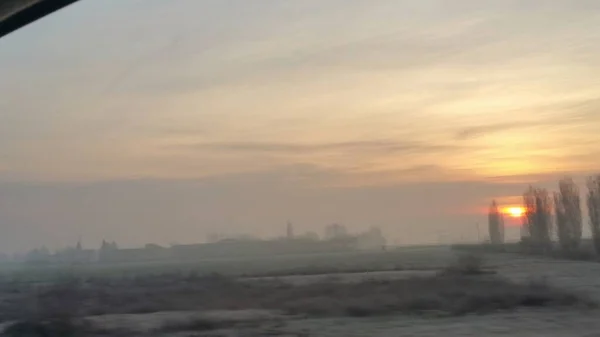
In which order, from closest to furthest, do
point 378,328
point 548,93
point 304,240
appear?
point 378,328
point 548,93
point 304,240

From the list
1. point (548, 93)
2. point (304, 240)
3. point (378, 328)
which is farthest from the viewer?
point (304, 240)

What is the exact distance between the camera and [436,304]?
240 centimetres

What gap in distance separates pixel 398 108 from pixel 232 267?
87 centimetres

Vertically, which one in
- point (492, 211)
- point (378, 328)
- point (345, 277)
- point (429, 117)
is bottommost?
point (378, 328)

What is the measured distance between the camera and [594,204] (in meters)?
2.48

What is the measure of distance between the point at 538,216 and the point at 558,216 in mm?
78

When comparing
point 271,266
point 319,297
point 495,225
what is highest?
point 495,225

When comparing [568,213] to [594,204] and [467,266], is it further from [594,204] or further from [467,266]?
[467,266]

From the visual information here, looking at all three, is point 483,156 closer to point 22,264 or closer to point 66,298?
point 66,298

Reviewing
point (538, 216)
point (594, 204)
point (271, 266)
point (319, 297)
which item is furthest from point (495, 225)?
point (271, 266)

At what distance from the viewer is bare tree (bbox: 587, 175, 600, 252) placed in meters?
2.45

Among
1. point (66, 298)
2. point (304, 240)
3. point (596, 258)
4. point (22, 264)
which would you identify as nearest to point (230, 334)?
point (304, 240)

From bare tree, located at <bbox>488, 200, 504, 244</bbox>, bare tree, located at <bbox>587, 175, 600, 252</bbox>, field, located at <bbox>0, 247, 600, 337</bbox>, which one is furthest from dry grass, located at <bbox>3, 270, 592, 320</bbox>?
bare tree, located at <bbox>587, 175, 600, 252</bbox>

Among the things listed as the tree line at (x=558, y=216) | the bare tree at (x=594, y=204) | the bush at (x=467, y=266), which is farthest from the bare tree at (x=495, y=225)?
the bare tree at (x=594, y=204)
